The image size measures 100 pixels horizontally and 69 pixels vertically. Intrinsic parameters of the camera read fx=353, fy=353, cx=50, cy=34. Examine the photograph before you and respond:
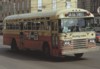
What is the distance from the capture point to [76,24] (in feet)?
62.2

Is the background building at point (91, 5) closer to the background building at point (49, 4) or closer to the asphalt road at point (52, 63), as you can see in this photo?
the background building at point (49, 4)

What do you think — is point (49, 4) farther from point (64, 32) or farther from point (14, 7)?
point (64, 32)

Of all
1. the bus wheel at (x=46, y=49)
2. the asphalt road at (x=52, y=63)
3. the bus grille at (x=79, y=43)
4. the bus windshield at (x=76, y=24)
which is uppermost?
the bus windshield at (x=76, y=24)

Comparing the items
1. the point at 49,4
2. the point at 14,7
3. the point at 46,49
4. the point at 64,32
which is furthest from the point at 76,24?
the point at 14,7

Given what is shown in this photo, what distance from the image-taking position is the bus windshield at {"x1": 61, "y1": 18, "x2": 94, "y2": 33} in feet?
61.1

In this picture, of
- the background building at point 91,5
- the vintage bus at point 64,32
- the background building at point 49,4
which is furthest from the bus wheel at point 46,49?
the background building at point 49,4

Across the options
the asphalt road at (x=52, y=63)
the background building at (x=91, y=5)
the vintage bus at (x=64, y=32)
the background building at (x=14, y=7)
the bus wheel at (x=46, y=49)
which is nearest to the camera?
the asphalt road at (x=52, y=63)

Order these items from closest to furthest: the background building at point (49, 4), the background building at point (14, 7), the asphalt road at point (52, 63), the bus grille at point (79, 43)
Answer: the asphalt road at point (52, 63)
the bus grille at point (79, 43)
the background building at point (49, 4)
the background building at point (14, 7)

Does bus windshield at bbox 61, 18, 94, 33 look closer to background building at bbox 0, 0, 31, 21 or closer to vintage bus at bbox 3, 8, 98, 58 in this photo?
vintage bus at bbox 3, 8, 98, 58

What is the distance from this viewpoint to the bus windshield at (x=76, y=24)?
1862 cm

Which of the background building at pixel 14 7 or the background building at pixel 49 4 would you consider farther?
the background building at pixel 14 7

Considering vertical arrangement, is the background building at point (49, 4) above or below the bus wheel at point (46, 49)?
above

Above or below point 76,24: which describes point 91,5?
above

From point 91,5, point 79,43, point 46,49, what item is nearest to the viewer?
point 79,43
